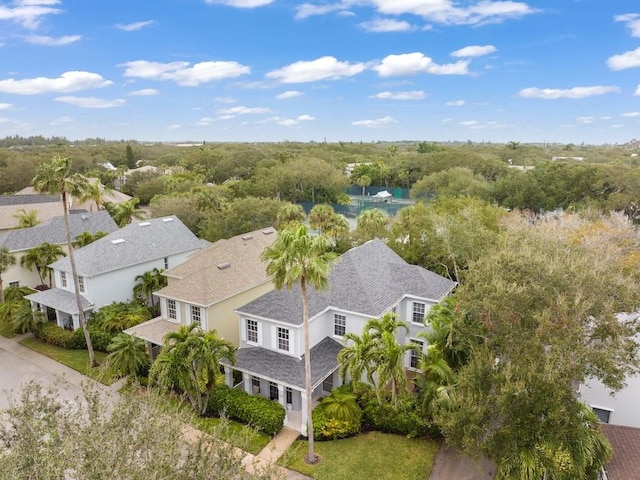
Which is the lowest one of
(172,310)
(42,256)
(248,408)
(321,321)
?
(248,408)

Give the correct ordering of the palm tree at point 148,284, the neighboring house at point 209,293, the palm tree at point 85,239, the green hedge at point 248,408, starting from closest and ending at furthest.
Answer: the green hedge at point 248,408
the neighboring house at point 209,293
the palm tree at point 148,284
the palm tree at point 85,239

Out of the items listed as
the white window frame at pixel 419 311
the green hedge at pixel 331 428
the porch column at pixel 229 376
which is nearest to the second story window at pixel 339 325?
the white window frame at pixel 419 311

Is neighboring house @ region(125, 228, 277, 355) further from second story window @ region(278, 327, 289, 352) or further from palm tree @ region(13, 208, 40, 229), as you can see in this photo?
palm tree @ region(13, 208, 40, 229)

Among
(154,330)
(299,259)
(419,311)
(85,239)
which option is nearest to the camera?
(299,259)

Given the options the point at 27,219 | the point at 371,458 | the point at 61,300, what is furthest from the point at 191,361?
the point at 27,219

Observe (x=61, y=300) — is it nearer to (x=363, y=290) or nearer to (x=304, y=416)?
(x=304, y=416)

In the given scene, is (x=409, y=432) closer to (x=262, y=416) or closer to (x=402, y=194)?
(x=262, y=416)

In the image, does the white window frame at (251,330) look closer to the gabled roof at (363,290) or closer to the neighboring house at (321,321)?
the neighboring house at (321,321)
